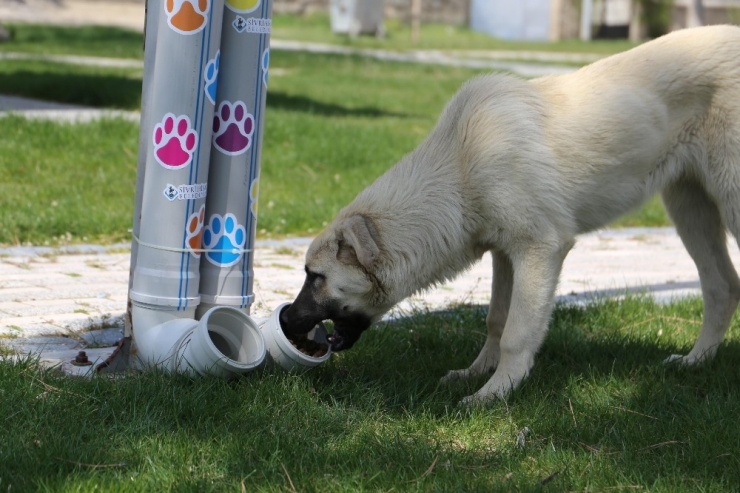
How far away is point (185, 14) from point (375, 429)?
1.77 m

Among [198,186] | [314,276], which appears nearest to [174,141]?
[198,186]

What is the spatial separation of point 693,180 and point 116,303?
9.62 feet

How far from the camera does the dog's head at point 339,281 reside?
13.2 feet

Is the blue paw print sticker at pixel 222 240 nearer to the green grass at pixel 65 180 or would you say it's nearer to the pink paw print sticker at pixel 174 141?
the pink paw print sticker at pixel 174 141

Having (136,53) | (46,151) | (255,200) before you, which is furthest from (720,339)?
(136,53)

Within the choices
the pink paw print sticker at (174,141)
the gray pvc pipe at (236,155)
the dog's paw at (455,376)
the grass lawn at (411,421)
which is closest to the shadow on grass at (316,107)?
the grass lawn at (411,421)

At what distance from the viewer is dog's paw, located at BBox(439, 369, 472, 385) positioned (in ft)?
14.0

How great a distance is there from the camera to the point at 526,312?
4.13m

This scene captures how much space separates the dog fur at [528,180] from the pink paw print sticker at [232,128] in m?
0.52

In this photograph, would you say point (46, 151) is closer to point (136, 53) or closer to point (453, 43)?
point (136, 53)

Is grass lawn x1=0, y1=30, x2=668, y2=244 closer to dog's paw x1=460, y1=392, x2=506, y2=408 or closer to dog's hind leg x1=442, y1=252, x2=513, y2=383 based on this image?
dog's hind leg x1=442, y1=252, x2=513, y2=383

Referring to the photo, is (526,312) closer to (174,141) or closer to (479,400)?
(479,400)

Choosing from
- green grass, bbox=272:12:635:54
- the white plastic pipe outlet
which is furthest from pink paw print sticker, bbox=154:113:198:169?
green grass, bbox=272:12:635:54

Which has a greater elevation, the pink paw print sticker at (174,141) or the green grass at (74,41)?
the pink paw print sticker at (174,141)
